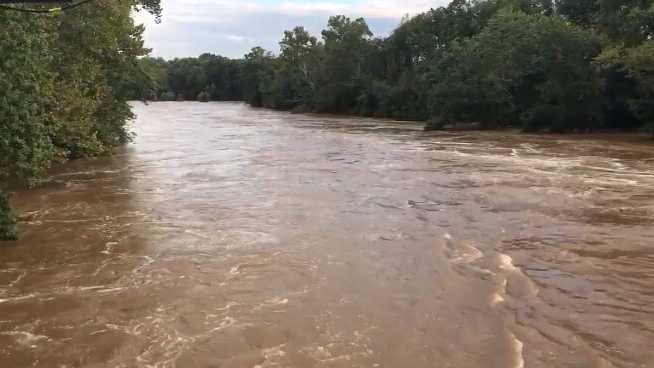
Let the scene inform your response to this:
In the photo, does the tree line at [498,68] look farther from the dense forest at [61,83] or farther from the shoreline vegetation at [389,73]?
the dense forest at [61,83]

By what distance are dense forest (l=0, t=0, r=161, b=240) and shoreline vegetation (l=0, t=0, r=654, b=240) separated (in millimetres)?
43

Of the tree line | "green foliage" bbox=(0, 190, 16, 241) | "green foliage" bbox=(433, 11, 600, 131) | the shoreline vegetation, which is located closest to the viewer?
"green foliage" bbox=(0, 190, 16, 241)

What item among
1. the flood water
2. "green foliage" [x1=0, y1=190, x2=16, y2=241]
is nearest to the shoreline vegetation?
"green foliage" [x1=0, y1=190, x2=16, y2=241]

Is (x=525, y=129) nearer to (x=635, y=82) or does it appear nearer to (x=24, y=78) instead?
(x=635, y=82)

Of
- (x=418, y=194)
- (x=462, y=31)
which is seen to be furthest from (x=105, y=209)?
(x=462, y=31)

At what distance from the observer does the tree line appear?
3491 cm

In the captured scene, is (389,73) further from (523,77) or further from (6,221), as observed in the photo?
(6,221)

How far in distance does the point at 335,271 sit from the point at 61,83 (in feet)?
45.2

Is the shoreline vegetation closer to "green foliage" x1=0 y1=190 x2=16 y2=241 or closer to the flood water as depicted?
"green foliage" x1=0 y1=190 x2=16 y2=241

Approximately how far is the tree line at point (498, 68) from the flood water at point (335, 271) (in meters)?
14.3

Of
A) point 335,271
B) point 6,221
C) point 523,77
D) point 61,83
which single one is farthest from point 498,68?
point 6,221

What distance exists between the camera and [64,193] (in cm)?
1973

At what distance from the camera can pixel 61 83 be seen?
803 inches

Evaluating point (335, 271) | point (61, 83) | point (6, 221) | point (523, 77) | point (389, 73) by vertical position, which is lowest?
point (335, 271)
